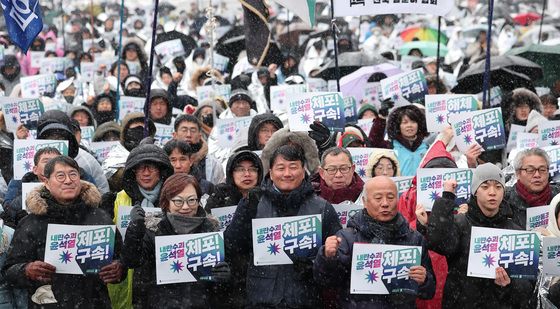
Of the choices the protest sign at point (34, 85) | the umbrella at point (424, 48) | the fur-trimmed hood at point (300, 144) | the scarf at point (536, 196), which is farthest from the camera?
the umbrella at point (424, 48)

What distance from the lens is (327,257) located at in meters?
7.20

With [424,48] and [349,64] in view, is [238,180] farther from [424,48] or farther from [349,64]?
[424,48]

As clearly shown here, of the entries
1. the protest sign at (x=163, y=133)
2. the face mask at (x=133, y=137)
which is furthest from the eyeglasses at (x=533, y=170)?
the protest sign at (x=163, y=133)

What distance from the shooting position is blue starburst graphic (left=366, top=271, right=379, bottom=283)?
7258 mm

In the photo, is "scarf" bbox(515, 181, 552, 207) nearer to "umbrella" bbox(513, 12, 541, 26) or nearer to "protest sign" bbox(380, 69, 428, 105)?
"protest sign" bbox(380, 69, 428, 105)

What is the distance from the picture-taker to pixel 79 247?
25.1ft

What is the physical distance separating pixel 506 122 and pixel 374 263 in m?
5.02

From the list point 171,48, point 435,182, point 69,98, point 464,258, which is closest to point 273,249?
point 464,258

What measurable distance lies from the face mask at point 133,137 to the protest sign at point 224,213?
237cm

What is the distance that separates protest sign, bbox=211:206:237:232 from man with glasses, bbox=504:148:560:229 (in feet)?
→ 5.95

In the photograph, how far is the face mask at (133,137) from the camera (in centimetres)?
1048

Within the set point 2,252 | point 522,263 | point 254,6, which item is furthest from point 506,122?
point 2,252

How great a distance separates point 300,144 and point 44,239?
2.06 m

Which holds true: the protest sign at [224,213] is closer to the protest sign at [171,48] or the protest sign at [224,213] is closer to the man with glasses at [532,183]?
the man with glasses at [532,183]
